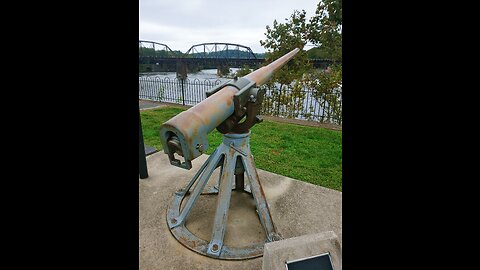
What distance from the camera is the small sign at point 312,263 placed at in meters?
2.12

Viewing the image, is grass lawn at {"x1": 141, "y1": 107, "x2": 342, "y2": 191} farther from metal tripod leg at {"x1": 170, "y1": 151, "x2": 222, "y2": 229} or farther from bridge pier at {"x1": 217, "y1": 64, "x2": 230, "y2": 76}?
bridge pier at {"x1": 217, "y1": 64, "x2": 230, "y2": 76}

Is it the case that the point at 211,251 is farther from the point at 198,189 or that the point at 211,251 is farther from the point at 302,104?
the point at 302,104

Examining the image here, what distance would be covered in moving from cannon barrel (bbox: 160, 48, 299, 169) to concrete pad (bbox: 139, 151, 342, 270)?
3.84 ft

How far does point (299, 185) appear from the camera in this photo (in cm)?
451

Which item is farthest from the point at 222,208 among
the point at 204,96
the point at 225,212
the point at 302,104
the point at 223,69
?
the point at 223,69

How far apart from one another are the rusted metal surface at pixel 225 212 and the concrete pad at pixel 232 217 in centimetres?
8

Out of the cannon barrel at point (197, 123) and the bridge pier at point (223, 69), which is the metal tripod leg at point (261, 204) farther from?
the bridge pier at point (223, 69)

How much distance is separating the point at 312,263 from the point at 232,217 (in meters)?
1.65

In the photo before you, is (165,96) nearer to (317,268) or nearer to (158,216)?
(158,216)

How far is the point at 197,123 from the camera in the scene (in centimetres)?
246

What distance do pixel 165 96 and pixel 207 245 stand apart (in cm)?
1350

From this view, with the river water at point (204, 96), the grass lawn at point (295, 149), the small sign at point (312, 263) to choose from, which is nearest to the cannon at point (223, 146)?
the small sign at point (312, 263)

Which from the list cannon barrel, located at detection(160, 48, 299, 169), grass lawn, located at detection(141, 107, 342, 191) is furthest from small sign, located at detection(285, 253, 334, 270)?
grass lawn, located at detection(141, 107, 342, 191)

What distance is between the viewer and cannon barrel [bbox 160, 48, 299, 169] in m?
2.35
